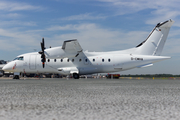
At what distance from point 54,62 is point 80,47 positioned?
14.4 ft

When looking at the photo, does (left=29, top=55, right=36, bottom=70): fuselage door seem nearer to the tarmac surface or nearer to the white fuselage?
the white fuselage

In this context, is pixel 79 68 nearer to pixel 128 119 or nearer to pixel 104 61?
pixel 104 61

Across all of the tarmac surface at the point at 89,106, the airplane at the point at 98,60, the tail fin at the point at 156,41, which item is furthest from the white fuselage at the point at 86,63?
the tarmac surface at the point at 89,106

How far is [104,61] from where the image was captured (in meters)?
23.9

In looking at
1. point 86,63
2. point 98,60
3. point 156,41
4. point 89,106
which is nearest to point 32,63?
point 86,63

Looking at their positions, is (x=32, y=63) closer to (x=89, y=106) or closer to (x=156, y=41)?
(x=156, y=41)

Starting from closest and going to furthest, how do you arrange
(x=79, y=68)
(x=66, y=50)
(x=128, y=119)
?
(x=128, y=119), (x=66, y=50), (x=79, y=68)

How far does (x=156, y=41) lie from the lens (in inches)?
969

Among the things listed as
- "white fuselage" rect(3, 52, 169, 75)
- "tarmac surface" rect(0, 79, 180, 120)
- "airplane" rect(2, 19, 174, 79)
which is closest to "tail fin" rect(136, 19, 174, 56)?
"airplane" rect(2, 19, 174, 79)

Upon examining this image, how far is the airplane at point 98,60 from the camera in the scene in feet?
77.1

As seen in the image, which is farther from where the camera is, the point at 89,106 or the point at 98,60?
the point at 98,60

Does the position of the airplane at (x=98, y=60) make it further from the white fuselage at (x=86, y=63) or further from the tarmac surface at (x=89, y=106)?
the tarmac surface at (x=89, y=106)

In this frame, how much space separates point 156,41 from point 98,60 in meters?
7.92

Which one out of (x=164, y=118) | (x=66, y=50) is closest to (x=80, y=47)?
(x=66, y=50)
